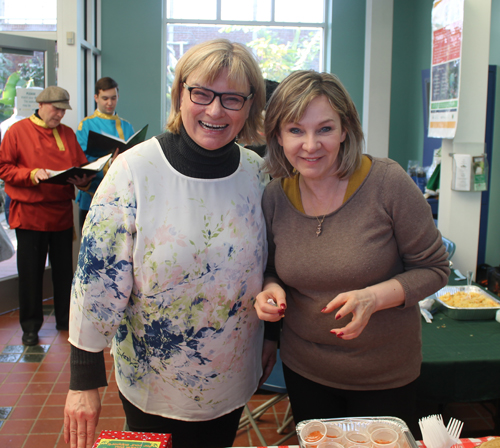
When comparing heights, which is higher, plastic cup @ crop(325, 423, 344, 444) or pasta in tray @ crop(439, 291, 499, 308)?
plastic cup @ crop(325, 423, 344, 444)

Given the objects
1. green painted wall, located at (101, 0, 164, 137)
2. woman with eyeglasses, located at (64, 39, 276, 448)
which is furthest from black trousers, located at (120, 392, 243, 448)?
green painted wall, located at (101, 0, 164, 137)

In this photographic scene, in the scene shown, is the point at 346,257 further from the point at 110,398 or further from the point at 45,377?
the point at 45,377

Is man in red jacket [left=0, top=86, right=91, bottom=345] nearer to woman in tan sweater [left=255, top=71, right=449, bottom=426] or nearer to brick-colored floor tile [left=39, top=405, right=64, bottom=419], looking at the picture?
brick-colored floor tile [left=39, top=405, right=64, bottom=419]

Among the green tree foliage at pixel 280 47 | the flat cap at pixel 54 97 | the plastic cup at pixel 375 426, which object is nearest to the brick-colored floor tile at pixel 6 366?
the flat cap at pixel 54 97

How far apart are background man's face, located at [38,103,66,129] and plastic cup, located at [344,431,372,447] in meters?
3.62

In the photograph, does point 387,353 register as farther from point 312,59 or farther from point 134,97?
point 312,59

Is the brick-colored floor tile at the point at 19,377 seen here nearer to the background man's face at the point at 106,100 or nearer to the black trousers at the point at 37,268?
the black trousers at the point at 37,268

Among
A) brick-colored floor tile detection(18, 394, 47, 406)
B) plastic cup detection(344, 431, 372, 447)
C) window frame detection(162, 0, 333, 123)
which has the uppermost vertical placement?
window frame detection(162, 0, 333, 123)

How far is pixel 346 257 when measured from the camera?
1.38 metres

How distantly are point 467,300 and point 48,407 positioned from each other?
8.64ft

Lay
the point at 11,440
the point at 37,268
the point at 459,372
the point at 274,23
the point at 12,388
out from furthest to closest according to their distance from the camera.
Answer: the point at 274,23 < the point at 37,268 < the point at 12,388 < the point at 11,440 < the point at 459,372

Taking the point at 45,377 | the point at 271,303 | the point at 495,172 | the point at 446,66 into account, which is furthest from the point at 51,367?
the point at 495,172

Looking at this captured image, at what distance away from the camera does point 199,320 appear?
53.7 inches

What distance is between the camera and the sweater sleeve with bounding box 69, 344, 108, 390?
133 cm
